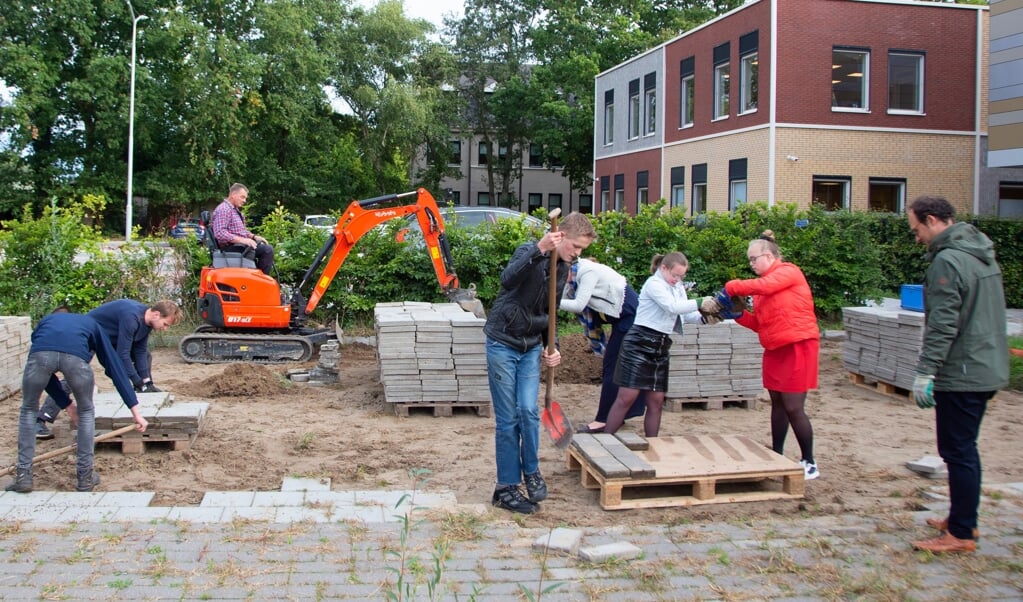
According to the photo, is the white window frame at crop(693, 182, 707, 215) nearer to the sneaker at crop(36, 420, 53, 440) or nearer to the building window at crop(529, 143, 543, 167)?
the sneaker at crop(36, 420, 53, 440)

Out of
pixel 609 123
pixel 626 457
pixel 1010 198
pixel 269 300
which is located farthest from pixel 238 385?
pixel 609 123

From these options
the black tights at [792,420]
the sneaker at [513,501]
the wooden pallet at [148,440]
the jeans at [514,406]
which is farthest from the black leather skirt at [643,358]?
the wooden pallet at [148,440]

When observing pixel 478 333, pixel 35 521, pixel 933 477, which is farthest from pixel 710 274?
pixel 35 521

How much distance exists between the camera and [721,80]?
29703 mm

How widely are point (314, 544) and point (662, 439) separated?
298 centimetres

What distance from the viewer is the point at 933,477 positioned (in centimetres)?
719

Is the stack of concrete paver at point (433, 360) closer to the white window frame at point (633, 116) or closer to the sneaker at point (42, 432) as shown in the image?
the sneaker at point (42, 432)

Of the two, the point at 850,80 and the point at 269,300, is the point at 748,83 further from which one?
the point at 269,300

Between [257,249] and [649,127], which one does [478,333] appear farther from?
[649,127]

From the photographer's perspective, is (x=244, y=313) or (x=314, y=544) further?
(x=244, y=313)

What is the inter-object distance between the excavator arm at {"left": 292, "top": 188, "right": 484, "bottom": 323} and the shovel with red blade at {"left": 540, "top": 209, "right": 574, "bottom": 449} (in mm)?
5693

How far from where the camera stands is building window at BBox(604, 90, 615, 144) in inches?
1569

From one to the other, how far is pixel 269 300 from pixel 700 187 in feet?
70.5

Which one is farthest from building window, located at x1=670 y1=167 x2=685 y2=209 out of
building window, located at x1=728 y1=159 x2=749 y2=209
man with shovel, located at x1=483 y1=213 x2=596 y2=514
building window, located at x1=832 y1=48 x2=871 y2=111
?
man with shovel, located at x1=483 y1=213 x2=596 y2=514
